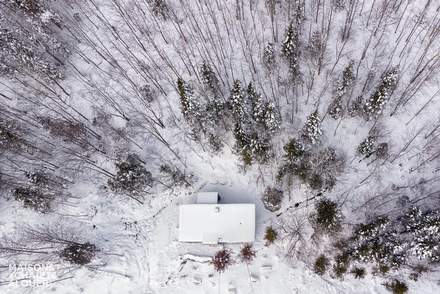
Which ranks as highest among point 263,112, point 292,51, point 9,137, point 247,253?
point 292,51

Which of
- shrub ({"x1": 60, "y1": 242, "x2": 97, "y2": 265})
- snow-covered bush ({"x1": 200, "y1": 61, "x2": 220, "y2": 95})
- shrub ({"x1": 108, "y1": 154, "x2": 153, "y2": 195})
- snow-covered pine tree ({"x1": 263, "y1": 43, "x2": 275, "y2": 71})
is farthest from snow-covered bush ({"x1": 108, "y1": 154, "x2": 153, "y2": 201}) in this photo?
snow-covered pine tree ({"x1": 263, "y1": 43, "x2": 275, "y2": 71})

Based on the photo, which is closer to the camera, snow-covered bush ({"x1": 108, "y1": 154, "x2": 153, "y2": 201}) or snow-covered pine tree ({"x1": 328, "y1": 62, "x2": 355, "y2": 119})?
snow-covered bush ({"x1": 108, "y1": 154, "x2": 153, "y2": 201})

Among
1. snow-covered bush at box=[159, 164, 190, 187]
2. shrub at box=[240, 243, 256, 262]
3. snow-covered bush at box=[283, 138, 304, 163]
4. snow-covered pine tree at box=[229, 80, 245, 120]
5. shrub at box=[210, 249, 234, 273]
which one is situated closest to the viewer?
snow-covered bush at box=[283, 138, 304, 163]

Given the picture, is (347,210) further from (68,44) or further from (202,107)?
(68,44)

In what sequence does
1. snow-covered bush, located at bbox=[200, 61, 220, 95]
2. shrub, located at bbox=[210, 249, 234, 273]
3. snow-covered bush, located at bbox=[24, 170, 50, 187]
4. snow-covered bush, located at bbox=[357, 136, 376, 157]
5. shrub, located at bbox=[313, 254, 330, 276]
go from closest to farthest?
shrub, located at bbox=[313, 254, 330, 276], shrub, located at bbox=[210, 249, 234, 273], snow-covered bush, located at bbox=[24, 170, 50, 187], snow-covered bush, located at bbox=[357, 136, 376, 157], snow-covered bush, located at bbox=[200, 61, 220, 95]

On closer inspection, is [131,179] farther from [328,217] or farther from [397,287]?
[397,287]

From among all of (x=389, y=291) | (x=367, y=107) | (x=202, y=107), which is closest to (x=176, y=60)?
(x=202, y=107)

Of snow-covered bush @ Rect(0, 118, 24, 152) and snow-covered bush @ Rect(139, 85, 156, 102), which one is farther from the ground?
snow-covered bush @ Rect(139, 85, 156, 102)

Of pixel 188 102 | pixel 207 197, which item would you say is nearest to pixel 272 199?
pixel 207 197

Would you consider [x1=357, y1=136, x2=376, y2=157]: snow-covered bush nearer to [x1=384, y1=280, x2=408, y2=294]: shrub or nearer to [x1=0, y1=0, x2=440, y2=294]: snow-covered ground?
[x1=0, y1=0, x2=440, y2=294]: snow-covered ground
